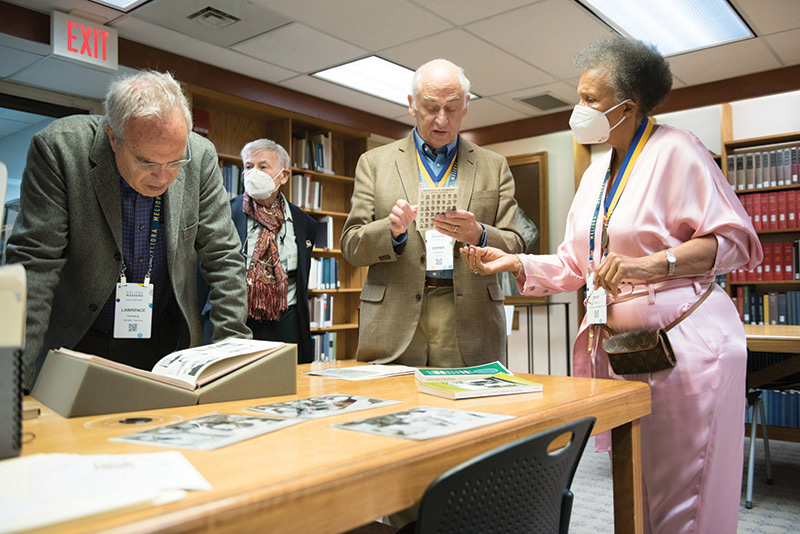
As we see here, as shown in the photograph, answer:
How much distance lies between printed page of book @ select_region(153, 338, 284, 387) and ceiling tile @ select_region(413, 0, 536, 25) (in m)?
3.39

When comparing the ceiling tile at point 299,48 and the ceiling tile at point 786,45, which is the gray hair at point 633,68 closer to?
the ceiling tile at point 299,48

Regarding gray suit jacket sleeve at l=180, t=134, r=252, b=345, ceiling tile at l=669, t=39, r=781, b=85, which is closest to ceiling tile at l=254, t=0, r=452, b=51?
ceiling tile at l=669, t=39, r=781, b=85

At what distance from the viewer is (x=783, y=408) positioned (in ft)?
15.4

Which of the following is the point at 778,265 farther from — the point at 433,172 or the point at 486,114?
the point at 433,172

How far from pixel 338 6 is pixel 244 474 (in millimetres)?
3962

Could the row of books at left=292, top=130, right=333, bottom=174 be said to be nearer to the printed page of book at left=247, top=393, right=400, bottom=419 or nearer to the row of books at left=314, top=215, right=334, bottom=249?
Result: the row of books at left=314, top=215, right=334, bottom=249

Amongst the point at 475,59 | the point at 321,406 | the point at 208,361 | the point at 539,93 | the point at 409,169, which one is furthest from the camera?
the point at 539,93

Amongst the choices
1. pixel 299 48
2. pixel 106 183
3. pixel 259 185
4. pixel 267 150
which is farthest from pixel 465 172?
pixel 299 48

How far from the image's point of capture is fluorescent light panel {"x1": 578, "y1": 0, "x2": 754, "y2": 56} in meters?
4.26

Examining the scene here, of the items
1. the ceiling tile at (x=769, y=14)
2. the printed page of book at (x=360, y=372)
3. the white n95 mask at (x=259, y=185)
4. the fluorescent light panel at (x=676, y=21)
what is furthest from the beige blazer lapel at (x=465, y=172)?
the ceiling tile at (x=769, y=14)

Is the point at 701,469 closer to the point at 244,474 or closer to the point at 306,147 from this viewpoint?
the point at 244,474

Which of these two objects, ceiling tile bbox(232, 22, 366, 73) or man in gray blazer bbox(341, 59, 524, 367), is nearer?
man in gray blazer bbox(341, 59, 524, 367)

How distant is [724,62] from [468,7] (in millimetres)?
2557

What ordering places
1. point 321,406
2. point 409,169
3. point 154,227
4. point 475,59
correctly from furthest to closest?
1. point 475,59
2. point 409,169
3. point 154,227
4. point 321,406
